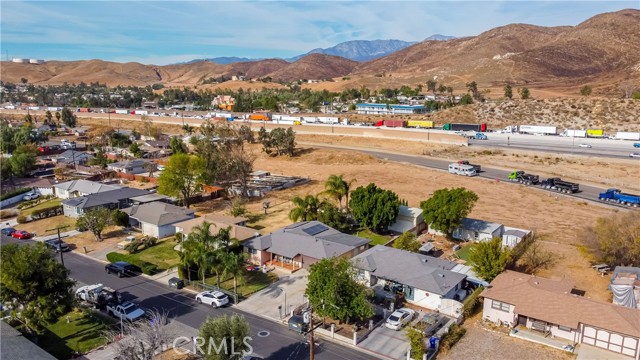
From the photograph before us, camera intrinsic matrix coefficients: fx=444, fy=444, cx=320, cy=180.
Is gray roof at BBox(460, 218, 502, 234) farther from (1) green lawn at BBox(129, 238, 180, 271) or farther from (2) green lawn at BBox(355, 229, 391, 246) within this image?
(1) green lawn at BBox(129, 238, 180, 271)

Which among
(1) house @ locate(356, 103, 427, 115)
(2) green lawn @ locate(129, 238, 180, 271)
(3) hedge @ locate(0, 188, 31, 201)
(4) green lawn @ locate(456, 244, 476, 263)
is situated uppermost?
(1) house @ locate(356, 103, 427, 115)

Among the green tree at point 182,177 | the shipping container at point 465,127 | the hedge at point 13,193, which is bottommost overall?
the hedge at point 13,193

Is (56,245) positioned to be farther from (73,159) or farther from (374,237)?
(73,159)

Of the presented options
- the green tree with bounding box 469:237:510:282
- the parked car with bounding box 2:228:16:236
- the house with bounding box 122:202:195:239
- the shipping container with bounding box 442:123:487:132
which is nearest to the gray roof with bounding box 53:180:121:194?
the house with bounding box 122:202:195:239

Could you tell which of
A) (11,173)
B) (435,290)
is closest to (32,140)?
(11,173)

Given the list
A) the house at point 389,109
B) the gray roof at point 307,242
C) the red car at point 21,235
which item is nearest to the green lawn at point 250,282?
the gray roof at point 307,242

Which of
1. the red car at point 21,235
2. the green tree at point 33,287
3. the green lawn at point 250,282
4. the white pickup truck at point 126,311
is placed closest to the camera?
the green tree at point 33,287

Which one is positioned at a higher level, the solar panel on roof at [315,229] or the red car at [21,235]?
the solar panel on roof at [315,229]

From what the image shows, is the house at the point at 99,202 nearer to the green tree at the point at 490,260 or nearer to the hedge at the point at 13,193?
the hedge at the point at 13,193
